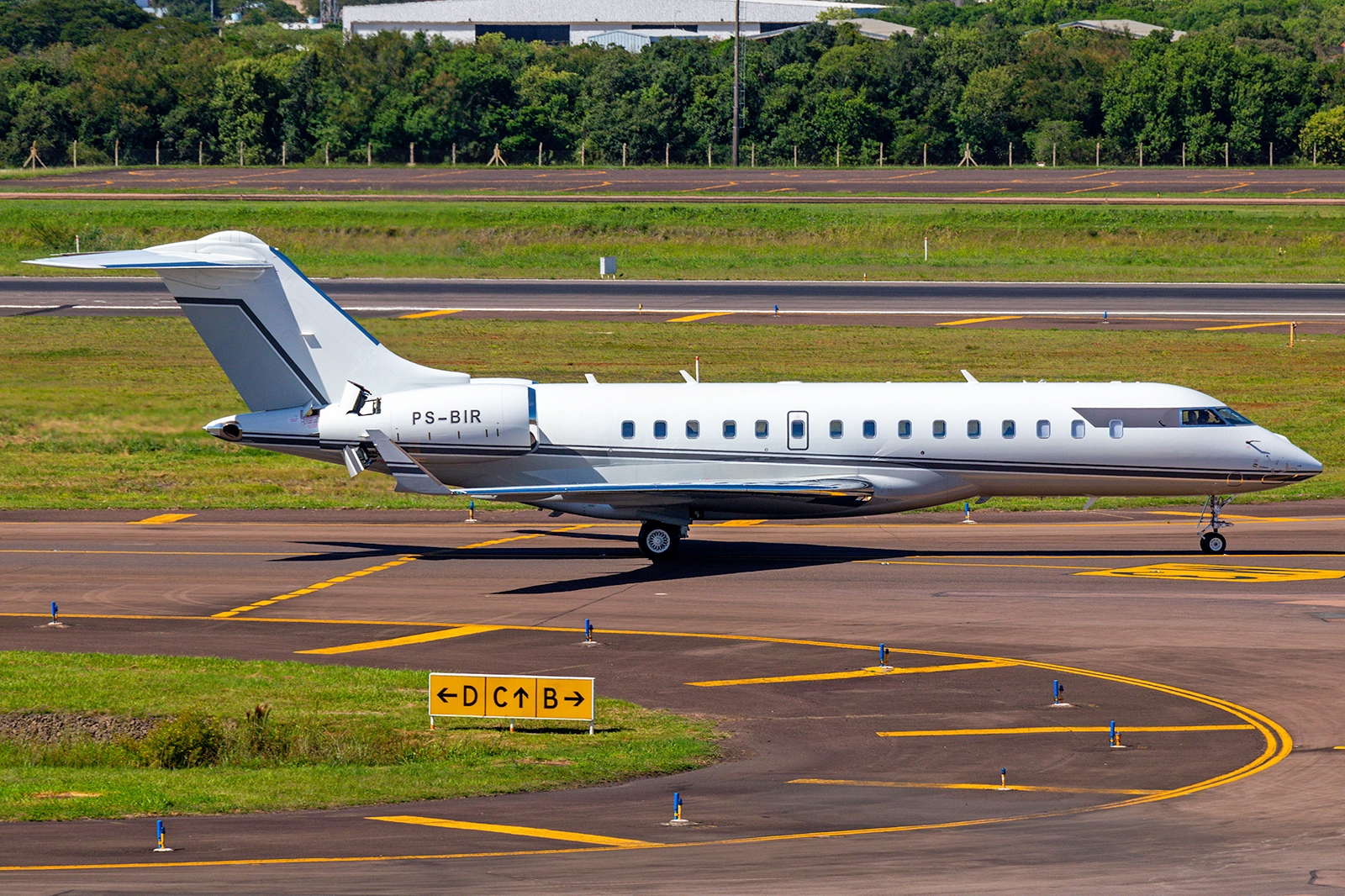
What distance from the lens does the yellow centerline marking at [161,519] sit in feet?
132

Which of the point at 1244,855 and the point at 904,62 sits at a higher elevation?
the point at 904,62

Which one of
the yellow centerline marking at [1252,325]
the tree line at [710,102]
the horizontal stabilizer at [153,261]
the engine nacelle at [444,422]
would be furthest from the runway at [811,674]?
the tree line at [710,102]

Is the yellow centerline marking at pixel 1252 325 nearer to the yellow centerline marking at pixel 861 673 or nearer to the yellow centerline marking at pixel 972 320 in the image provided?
the yellow centerline marking at pixel 972 320

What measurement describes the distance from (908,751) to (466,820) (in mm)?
6526

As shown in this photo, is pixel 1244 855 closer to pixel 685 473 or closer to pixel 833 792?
pixel 833 792

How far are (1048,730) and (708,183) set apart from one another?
317 feet

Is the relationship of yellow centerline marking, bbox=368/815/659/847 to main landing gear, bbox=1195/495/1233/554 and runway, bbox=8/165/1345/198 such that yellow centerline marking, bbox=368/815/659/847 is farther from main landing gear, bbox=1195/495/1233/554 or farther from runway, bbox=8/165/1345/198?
runway, bbox=8/165/1345/198

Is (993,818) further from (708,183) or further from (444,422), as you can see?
(708,183)

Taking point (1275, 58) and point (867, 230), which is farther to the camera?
point (1275, 58)

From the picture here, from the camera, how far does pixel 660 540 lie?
3550 centimetres

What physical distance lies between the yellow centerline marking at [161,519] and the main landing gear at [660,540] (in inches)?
514

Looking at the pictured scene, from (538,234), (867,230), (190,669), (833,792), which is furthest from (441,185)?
(833,792)

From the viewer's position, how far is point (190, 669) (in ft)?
88.0

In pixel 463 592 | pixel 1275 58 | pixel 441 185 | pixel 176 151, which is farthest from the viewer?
pixel 176 151
